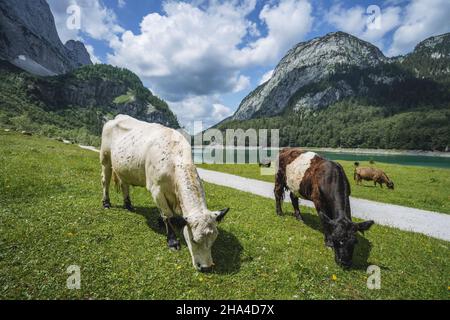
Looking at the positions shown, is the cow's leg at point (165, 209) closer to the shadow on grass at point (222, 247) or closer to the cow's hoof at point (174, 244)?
the cow's hoof at point (174, 244)

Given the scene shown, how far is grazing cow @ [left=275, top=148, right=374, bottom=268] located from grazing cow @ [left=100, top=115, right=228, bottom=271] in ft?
13.1

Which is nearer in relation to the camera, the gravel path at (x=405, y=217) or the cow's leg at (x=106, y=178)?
the cow's leg at (x=106, y=178)

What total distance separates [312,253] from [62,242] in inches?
311

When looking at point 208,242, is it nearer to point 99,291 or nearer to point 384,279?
point 99,291

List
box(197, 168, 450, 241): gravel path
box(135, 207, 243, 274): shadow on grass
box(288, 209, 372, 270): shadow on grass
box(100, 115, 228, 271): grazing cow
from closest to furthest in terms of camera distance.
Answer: box(100, 115, 228, 271): grazing cow, box(135, 207, 243, 274): shadow on grass, box(288, 209, 372, 270): shadow on grass, box(197, 168, 450, 241): gravel path

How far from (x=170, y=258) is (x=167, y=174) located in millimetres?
2429

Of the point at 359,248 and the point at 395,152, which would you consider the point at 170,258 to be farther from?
the point at 395,152

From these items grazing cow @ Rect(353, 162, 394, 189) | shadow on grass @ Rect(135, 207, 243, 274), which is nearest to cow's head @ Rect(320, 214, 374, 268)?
shadow on grass @ Rect(135, 207, 243, 274)

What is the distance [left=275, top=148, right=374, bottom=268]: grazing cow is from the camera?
8.27 meters

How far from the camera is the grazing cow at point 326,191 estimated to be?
827cm

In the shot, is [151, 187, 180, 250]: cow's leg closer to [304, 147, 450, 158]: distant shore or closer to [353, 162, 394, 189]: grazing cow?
[353, 162, 394, 189]: grazing cow

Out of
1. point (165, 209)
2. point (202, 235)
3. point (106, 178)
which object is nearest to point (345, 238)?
point (202, 235)

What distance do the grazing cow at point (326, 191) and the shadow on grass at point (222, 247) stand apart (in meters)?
3.10

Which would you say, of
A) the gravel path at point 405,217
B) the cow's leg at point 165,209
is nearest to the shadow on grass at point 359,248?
the gravel path at point 405,217
